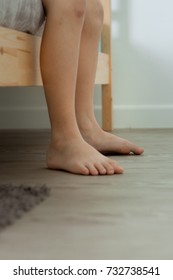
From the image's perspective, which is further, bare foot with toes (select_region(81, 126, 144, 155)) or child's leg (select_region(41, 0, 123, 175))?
bare foot with toes (select_region(81, 126, 144, 155))

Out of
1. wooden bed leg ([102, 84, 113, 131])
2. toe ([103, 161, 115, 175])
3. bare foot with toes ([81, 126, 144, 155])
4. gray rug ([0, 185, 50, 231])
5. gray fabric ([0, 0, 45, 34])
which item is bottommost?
wooden bed leg ([102, 84, 113, 131])

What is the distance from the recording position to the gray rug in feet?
2.68

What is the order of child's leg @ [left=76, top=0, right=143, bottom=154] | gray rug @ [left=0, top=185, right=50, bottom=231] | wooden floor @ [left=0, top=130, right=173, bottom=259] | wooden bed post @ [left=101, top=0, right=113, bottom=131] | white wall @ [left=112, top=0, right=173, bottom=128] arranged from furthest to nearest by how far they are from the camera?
white wall @ [left=112, top=0, right=173, bottom=128] → wooden bed post @ [left=101, top=0, right=113, bottom=131] → child's leg @ [left=76, top=0, right=143, bottom=154] → gray rug @ [left=0, top=185, right=50, bottom=231] → wooden floor @ [left=0, top=130, right=173, bottom=259]

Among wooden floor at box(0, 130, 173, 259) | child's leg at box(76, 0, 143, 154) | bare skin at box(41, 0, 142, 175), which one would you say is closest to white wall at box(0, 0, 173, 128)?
child's leg at box(76, 0, 143, 154)

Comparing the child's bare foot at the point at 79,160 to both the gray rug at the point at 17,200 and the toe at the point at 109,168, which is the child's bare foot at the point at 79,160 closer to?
the toe at the point at 109,168

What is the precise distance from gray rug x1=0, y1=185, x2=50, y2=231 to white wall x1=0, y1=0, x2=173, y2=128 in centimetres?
153

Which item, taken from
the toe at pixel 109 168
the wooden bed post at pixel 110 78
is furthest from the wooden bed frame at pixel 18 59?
the wooden bed post at pixel 110 78

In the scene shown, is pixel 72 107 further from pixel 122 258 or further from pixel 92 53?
pixel 122 258

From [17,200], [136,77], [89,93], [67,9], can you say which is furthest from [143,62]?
[17,200]

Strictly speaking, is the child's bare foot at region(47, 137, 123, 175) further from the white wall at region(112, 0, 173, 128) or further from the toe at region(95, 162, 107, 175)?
the white wall at region(112, 0, 173, 128)

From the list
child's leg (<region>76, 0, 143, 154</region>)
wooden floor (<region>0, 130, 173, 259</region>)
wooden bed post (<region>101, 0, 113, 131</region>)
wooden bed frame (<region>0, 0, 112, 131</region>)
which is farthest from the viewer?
wooden bed post (<region>101, 0, 113, 131</region>)

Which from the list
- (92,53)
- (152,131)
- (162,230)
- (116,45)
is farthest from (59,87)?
(116,45)

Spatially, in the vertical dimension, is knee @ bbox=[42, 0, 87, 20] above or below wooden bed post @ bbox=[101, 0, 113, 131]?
above

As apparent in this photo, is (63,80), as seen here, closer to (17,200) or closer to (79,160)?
(79,160)
